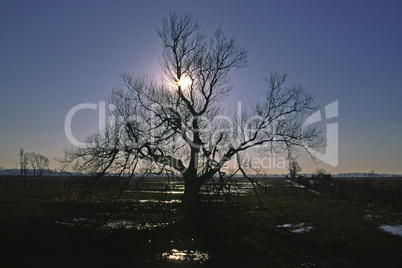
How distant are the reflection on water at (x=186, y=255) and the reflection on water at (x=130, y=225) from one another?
4.14 metres

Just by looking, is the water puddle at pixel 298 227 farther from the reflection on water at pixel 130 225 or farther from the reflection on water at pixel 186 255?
the reflection on water at pixel 130 225

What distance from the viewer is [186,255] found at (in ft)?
30.5

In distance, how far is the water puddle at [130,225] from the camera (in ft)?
43.9

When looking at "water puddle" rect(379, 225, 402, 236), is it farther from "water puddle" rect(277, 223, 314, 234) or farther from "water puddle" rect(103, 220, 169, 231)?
"water puddle" rect(103, 220, 169, 231)

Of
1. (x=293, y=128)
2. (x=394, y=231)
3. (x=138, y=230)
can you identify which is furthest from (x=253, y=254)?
(x=293, y=128)

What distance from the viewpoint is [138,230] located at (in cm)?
1286

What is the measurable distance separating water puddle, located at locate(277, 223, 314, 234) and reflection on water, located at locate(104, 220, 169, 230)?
6.12 meters

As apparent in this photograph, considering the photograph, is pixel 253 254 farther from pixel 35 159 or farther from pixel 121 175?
pixel 35 159

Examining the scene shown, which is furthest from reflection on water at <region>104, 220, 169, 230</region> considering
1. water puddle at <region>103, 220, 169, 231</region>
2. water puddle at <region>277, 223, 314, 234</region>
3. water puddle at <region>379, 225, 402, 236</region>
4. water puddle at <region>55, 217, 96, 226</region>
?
water puddle at <region>379, 225, 402, 236</region>

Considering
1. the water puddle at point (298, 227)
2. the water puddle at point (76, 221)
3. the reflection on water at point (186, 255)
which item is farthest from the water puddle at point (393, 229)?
the water puddle at point (76, 221)

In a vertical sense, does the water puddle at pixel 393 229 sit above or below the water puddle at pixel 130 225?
below

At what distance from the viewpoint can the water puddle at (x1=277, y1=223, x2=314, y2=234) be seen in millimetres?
13773

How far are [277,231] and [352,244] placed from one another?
3.26 meters

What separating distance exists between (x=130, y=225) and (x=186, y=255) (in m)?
5.55
